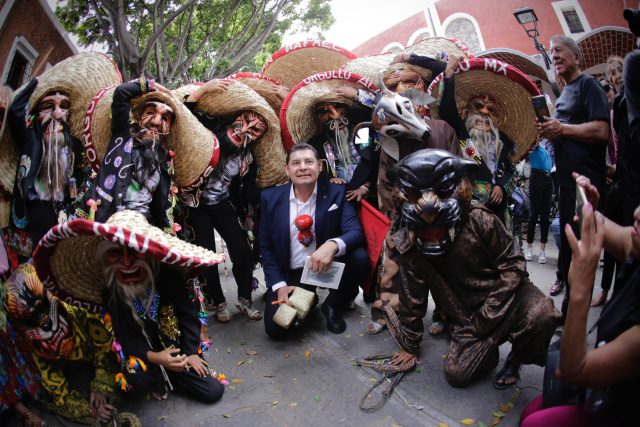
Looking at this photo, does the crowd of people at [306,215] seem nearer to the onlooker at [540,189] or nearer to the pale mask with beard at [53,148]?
the pale mask with beard at [53,148]

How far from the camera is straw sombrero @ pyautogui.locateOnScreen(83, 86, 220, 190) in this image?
307 cm

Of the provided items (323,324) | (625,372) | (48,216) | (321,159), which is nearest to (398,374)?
(323,324)

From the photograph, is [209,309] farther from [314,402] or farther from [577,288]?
[577,288]

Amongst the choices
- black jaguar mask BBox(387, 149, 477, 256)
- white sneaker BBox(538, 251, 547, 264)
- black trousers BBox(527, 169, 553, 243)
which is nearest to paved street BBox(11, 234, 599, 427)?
black jaguar mask BBox(387, 149, 477, 256)

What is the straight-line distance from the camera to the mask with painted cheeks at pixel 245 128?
3.69 m

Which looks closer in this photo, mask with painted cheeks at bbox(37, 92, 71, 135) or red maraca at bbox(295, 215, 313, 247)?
mask with painted cheeks at bbox(37, 92, 71, 135)

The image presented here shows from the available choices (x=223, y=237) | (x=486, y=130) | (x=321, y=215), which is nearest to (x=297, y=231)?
(x=321, y=215)

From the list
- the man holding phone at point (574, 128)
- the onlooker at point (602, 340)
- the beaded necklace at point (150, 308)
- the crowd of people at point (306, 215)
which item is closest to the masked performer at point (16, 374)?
the crowd of people at point (306, 215)

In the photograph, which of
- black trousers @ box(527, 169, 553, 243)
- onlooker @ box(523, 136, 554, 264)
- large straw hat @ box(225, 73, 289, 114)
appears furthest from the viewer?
black trousers @ box(527, 169, 553, 243)

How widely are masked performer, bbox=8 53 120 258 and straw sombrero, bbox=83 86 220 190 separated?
0.23 metres

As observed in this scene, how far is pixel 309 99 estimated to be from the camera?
12.3 ft

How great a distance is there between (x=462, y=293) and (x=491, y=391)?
565 mm

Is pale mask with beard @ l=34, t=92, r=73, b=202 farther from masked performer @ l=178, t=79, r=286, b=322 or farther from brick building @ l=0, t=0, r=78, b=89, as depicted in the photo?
masked performer @ l=178, t=79, r=286, b=322

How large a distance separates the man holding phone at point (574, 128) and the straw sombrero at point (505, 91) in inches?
9.3
